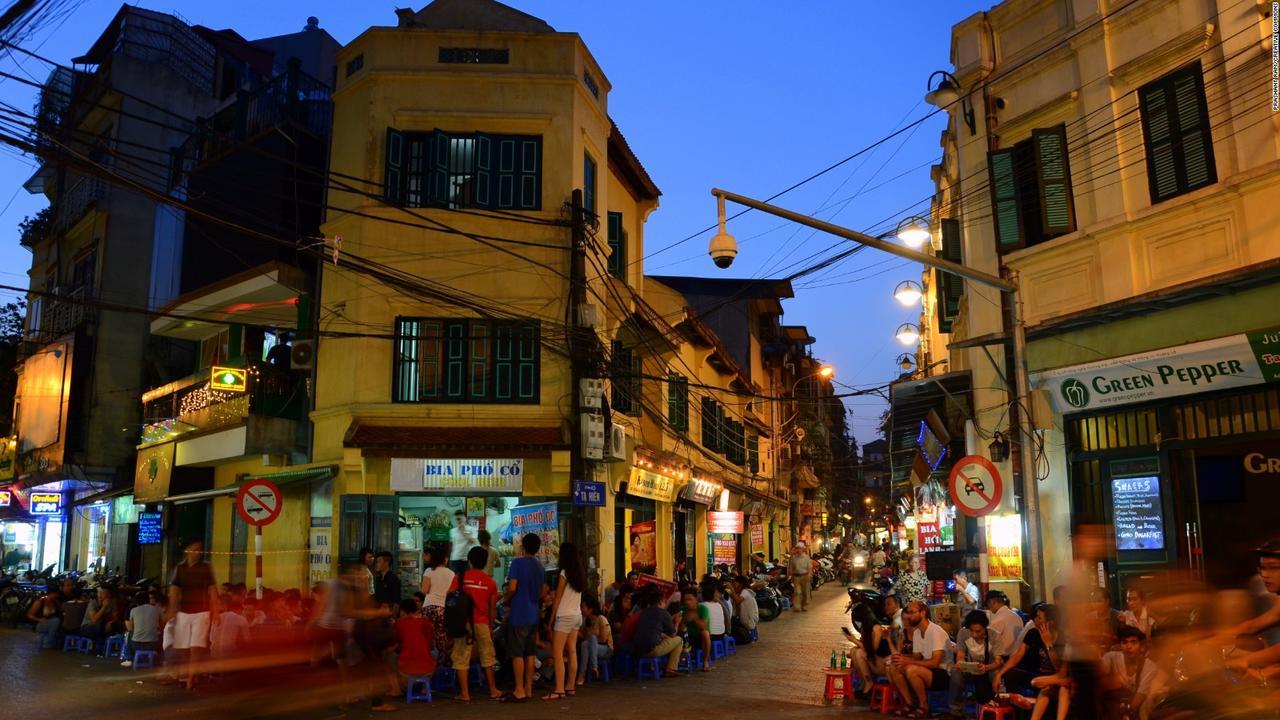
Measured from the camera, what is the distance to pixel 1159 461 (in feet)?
46.9

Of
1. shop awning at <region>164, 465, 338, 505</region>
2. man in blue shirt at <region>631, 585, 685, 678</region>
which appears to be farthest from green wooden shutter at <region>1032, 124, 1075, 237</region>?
shop awning at <region>164, 465, 338, 505</region>

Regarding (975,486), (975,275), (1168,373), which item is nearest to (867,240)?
(975,275)

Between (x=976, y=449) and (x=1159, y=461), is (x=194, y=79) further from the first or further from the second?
(x=1159, y=461)

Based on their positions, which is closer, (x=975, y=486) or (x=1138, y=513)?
(x=975, y=486)

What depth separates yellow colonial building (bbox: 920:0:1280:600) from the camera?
1318cm

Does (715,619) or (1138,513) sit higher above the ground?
(1138,513)

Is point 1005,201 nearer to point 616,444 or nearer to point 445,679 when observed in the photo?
point 616,444

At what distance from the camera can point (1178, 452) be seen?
14328 mm

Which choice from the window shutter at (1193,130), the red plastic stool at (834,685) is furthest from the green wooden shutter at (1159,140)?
the red plastic stool at (834,685)

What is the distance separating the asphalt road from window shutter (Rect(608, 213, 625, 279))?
9.55 m

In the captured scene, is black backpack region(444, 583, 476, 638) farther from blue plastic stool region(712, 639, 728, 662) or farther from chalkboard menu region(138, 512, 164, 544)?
chalkboard menu region(138, 512, 164, 544)

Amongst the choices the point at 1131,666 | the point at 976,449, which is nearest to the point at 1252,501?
the point at 976,449

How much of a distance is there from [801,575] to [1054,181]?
A: 17649mm

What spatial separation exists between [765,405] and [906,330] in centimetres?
1866
